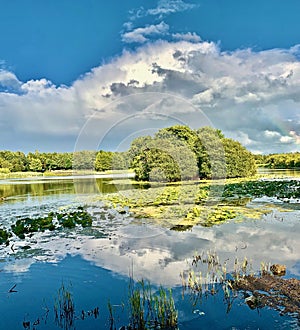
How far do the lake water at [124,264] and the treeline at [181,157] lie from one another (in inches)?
717

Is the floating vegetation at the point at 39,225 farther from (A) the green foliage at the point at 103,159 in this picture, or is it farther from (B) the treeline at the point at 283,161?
(B) the treeline at the point at 283,161

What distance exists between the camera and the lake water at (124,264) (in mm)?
5395

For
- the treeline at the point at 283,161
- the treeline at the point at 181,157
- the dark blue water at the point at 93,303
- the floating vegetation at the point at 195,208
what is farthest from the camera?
the treeline at the point at 283,161

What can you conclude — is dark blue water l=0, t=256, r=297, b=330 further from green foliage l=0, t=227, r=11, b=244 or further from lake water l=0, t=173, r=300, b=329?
green foliage l=0, t=227, r=11, b=244

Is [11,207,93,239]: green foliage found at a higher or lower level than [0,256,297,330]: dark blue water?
higher

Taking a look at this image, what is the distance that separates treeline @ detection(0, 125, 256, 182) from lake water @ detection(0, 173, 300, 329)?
18216mm

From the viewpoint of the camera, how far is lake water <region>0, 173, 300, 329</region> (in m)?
5.39

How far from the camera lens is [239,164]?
40031 mm

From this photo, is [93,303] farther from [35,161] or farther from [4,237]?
[35,161]

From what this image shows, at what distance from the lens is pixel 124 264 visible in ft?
27.1

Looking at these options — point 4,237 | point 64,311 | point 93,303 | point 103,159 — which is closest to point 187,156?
point 103,159

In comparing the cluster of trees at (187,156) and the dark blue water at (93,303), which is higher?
the cluster of trees at (187,156)

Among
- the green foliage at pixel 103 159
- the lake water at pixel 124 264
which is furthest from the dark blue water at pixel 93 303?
the green foliage at pixel 103 159

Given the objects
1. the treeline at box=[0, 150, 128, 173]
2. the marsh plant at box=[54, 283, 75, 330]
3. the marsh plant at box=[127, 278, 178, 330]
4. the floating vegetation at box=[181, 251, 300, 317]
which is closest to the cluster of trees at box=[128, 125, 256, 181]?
the floating vegetation at box=[181, 251, 300, 317]
